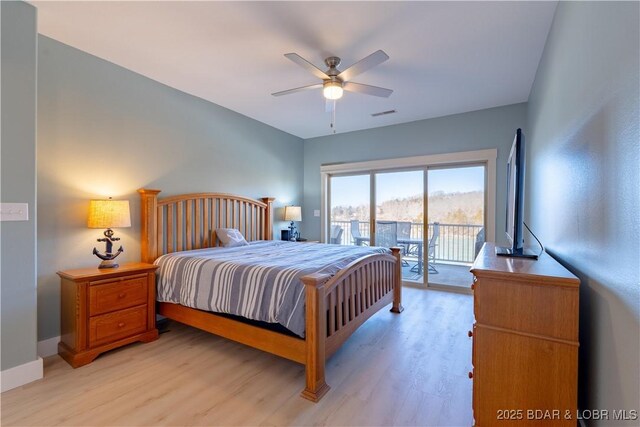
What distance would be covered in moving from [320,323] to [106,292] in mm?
1840

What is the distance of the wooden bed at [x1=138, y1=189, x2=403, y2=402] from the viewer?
1.87 metres

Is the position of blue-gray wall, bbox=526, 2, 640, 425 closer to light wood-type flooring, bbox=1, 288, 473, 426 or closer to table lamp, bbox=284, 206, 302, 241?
light wood-type flooring, bbox=1, 288, 473, 426

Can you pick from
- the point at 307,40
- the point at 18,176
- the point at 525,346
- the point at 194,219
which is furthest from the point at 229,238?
the point at 525,346

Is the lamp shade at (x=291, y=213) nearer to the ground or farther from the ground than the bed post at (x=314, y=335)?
farther from the ground

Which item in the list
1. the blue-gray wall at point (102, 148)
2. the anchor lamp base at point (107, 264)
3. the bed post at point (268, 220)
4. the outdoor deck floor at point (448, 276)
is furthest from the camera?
the bed post at point (268, 220)

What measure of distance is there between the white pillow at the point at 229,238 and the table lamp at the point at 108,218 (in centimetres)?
117

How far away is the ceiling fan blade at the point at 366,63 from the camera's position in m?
2.13

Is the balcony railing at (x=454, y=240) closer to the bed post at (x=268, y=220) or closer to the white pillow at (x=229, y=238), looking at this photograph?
the bed post at (x=268, y=220)

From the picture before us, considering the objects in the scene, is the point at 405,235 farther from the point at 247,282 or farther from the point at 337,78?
the point at 247,282

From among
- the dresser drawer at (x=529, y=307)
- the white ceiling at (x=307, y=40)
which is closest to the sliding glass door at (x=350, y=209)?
the white ceiling at (x=307, y=40)

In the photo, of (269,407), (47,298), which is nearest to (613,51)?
(269,407)

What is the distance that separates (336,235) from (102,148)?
3816 millimetres

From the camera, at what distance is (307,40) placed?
2.40m

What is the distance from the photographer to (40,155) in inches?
93.0
